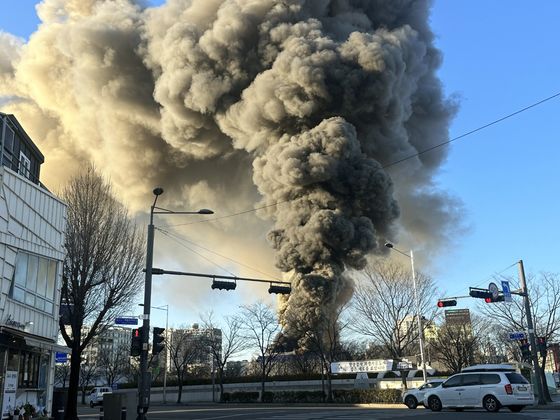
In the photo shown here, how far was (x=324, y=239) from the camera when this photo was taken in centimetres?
3416

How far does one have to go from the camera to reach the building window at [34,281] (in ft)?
46.1

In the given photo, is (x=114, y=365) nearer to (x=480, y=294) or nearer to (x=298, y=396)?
(x=298, y=396)

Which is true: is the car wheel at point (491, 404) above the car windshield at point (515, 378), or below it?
below

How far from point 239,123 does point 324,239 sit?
10.9 metres

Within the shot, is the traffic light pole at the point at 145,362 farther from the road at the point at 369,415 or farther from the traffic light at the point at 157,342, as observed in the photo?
the road at the point at 369,415

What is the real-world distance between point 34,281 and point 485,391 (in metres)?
14.1

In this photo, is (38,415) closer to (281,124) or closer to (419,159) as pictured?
(281,124)

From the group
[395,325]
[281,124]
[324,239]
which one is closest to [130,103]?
[281,124]

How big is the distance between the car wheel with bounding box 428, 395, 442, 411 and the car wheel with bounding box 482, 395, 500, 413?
167 cm

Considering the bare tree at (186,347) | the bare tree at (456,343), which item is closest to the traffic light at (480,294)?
the bare tree at (456,343)

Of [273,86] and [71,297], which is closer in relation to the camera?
[71,297]

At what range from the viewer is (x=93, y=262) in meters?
21.8

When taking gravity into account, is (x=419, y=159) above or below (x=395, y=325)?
above

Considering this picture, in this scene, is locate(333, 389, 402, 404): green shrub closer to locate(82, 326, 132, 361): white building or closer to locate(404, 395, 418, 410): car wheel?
locate(404, 395, 418, 410): car wheel
